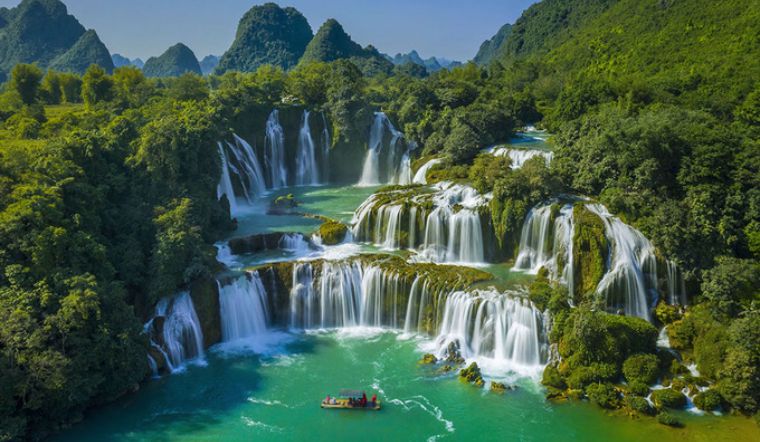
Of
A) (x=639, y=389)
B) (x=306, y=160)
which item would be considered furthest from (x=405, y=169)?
(x=639, y=389)

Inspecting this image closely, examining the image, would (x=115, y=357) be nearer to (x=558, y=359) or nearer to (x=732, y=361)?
(x=558, y=359)

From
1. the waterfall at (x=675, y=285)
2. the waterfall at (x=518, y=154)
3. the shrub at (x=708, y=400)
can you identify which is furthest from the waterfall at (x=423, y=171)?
the shrub at (x=708, y=400)

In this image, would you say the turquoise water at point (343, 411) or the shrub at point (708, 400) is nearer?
the turquoise water at point (343, 411)

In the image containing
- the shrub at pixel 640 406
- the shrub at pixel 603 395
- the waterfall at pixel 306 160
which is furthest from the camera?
the waterfall at pixel 306 160

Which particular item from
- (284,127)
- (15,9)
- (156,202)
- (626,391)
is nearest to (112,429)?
(156,202)

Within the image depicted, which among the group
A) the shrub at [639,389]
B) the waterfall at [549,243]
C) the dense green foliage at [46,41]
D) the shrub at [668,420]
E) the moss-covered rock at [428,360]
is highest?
the dense green foliage at [46,41]

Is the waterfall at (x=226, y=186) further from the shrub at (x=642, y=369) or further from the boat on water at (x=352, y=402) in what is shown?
the shrub at (x=642, y=369)
